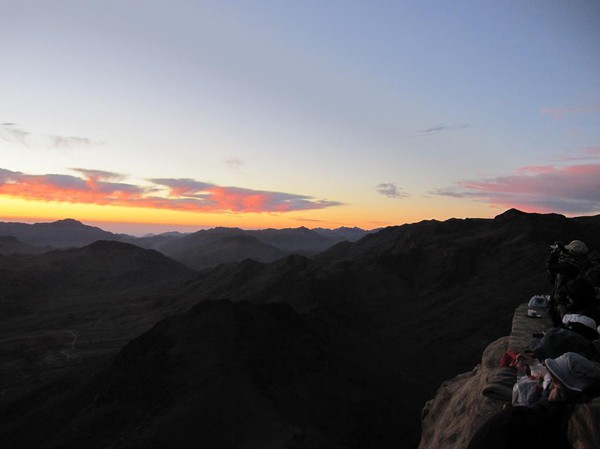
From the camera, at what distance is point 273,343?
2994cm

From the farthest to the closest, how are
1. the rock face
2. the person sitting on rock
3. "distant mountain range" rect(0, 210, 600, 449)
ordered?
"distant mountain range" rect(0, 210, 600, 449), the rock face, the person sitting on rock

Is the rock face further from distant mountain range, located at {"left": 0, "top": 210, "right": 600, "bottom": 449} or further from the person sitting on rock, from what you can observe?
distant mountain range, located at {"left": 0, "top": 210, "right": 600, "bottom": 449}

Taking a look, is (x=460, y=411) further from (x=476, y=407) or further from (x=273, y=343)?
(x=273, y=343)

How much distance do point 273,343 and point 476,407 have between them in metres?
22.7

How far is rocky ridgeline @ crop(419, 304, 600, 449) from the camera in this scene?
4.69 meters

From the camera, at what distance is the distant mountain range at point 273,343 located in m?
22.2

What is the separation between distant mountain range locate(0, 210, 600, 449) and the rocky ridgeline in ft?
28.0

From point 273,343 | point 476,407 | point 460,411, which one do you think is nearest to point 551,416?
point 476,407

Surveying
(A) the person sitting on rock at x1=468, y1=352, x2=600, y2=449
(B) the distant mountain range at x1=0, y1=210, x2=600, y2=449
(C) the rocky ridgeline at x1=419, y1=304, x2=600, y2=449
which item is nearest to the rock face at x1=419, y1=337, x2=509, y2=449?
(C) the rocky ridgeline at x1=419, y1=304, x2=600, y2=449

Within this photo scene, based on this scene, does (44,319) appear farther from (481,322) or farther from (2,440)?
(481,322)

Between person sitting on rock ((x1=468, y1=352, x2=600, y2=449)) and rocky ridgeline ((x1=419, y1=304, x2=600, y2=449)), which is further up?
person sitting on rock ((x1=468, y1=352, x2=600, y2=449))

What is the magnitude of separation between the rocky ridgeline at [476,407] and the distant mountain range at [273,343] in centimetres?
852

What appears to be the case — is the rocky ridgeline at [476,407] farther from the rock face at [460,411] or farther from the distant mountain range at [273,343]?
the distant mountain range at [273,343]

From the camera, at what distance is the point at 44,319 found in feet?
195
